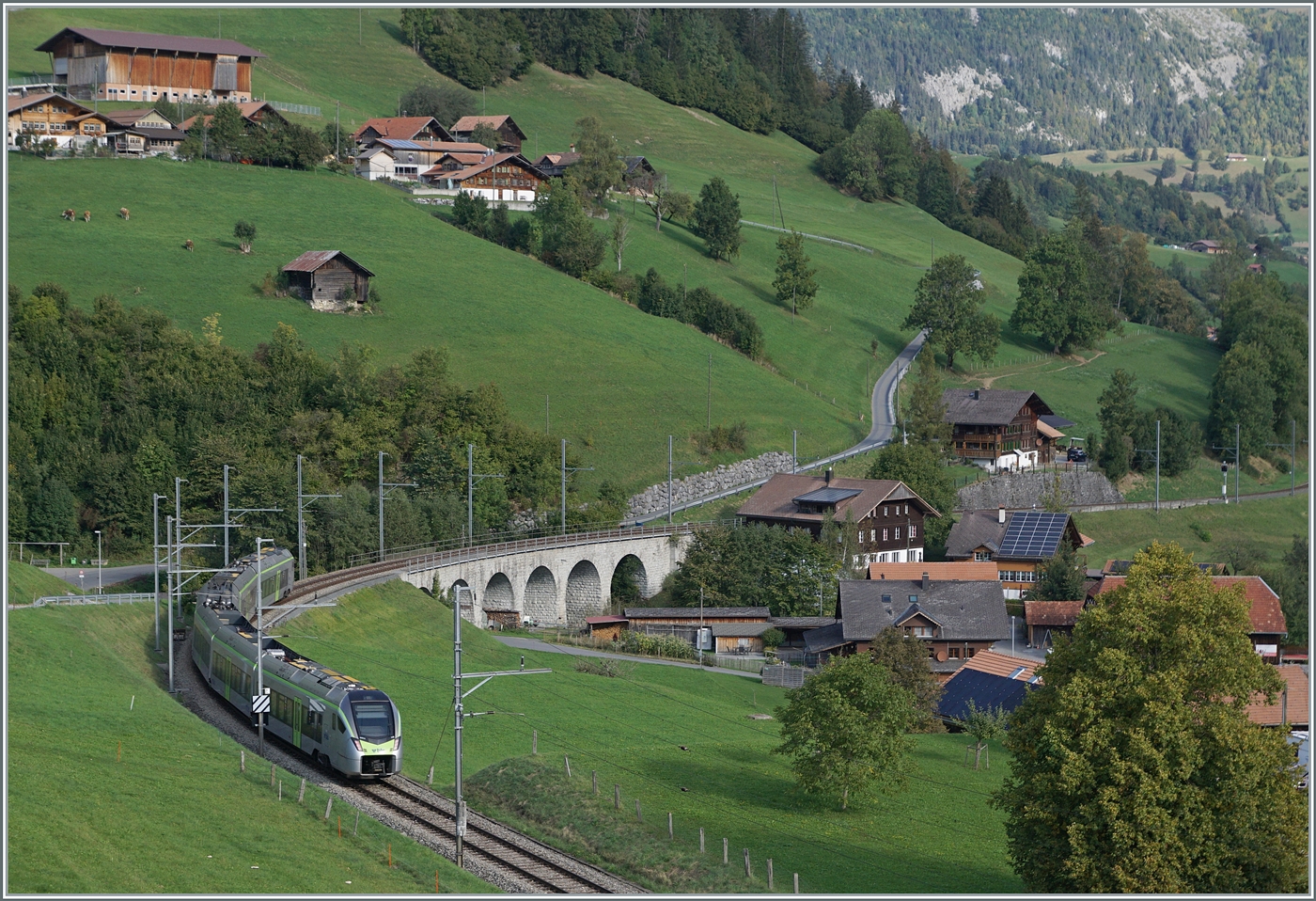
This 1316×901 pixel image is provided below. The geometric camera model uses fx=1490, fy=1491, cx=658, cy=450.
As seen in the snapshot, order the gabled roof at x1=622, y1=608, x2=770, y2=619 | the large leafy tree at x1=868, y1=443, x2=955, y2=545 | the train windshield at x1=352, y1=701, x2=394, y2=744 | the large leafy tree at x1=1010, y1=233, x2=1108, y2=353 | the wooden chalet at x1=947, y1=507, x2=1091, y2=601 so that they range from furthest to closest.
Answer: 1. the large leafy tree at x1=1010, y1=233, x2=1108, y2=353
2. the large leafy tree at x1=868, y1=443, x2=955, y2=545
3. the wooden chalet at x1=947, y1=507, x2=1091, y2=601
4. the gabled roof at x1=622, y1=608, x2=770, y2=619
5. the train windshield at x1=352, y1=701, x2=394, y2=744

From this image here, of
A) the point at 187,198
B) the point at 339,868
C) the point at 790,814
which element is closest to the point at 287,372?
the point at 187,198

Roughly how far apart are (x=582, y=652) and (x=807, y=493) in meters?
30.0

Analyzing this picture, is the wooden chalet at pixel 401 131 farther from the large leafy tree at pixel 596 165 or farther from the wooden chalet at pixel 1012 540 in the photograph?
the wooden chalet at pixel 1012 540

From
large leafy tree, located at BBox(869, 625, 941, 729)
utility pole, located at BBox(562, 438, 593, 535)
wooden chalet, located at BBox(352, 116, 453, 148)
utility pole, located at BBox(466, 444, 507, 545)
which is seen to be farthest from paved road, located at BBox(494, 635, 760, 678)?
wooden chalet, located at BBox(352, 116, 453, 148)

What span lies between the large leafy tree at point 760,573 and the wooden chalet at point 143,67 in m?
99.9

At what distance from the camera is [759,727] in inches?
2426

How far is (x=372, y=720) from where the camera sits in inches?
1658

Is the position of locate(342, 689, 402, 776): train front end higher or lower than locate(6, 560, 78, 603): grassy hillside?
lower

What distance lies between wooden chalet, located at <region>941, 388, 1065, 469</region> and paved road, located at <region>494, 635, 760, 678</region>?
55583 mm

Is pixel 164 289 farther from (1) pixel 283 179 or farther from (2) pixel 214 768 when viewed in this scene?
(2) pixel 214 768

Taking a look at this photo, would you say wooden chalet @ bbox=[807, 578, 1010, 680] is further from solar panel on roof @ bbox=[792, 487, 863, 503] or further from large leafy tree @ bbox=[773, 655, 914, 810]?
large leafy tree @ bbox=[773, 655, 914, 810]

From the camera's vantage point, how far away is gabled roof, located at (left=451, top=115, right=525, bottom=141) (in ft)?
609

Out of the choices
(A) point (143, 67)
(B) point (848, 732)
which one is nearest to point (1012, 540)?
(B) point (848, 732)

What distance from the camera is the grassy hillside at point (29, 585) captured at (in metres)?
Result: 56.8
